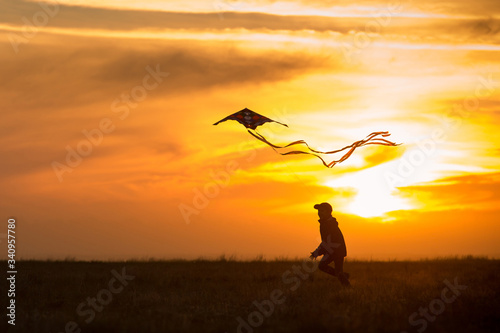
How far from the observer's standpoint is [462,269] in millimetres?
23359

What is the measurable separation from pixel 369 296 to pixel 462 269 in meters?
7.78

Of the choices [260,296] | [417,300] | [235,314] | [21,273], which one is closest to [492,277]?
[417,300]

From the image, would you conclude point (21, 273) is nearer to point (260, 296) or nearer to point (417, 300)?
point (260, 296)

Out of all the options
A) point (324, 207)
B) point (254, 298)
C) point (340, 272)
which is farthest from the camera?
point (324, 207)

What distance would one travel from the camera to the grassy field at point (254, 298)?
543 inches

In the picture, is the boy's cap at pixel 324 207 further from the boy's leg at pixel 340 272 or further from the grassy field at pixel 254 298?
the grassy field at pixel 254 298

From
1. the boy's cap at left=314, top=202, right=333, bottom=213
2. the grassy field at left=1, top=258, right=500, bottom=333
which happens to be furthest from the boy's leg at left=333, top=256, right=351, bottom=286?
the boy's cap at left=314, top=202, right=333, bottom=213

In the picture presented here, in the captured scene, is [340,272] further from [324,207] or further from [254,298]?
[254,298]

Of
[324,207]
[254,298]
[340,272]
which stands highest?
[324,207]

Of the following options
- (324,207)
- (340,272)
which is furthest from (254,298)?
(324,207)

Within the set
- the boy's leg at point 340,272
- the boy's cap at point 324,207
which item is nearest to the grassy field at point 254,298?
the boy's leg at point 340,272

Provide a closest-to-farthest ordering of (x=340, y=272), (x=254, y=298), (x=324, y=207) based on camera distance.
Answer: (x=254, y=298), (x=340, y=272), (x=324, y=207)

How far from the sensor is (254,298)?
57.9ft

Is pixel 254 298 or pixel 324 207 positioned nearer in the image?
pixel 254 298
